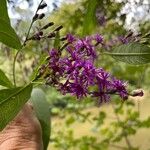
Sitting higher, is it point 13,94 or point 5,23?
point 5,23

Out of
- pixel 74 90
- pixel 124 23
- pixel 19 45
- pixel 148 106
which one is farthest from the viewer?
pixel 148 106

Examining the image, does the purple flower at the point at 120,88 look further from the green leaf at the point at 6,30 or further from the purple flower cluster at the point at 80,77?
the green leaf at the point at 6,30

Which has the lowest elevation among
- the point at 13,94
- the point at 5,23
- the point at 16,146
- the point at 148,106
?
the point at 148,106

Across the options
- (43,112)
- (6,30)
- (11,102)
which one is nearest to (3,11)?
(6,30)

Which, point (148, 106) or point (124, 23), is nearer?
point (124, 23)

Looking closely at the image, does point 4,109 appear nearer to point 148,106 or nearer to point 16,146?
point 16,146

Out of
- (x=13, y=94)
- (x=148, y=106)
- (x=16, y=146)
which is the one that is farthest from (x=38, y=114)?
(x=148, y=106)
